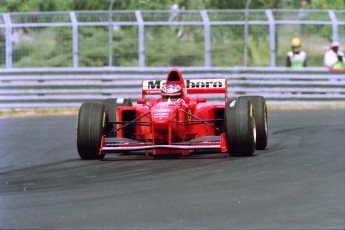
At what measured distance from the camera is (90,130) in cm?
1340

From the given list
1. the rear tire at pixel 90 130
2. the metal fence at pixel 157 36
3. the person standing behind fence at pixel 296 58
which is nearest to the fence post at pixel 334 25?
the metal fence at pixel 157 36

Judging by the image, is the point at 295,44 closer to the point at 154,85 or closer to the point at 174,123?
the point at 154,85

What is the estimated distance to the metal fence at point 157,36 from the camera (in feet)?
81.7

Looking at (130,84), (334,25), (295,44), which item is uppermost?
(334,25)

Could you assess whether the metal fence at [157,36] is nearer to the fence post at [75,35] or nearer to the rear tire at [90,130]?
the fence post at [75,35]

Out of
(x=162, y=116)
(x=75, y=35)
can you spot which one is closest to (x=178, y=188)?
(x=162, y=116)

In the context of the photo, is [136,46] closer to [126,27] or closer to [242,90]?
[126,27]

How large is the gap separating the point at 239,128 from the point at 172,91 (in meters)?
1.51

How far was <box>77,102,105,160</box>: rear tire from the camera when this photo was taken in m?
13.4

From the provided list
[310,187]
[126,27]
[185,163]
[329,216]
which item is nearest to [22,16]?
[126,27]

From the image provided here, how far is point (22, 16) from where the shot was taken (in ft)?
84.5

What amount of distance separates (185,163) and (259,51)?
1679 centimetres

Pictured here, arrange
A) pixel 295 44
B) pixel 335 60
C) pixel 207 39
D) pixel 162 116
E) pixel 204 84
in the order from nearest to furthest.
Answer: pixel 162 116, pixel 204 84, pixel 207 39, pixel 335 60, pixel 295 44

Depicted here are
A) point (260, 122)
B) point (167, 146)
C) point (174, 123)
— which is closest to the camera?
point (167, 146)
